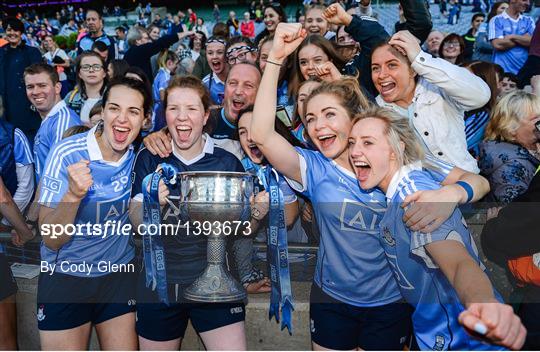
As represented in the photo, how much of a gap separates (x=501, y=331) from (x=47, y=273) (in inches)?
88.3

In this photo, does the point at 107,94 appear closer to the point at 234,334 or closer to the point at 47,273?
the point at 47,273

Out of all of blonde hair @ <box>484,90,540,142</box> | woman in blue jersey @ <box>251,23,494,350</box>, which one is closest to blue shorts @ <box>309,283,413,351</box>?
woman in blue jersey @ <box>251,23,494,350</box>

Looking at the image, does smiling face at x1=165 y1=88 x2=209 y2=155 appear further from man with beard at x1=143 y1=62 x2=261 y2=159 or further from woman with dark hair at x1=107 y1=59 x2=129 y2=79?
woman with dark hair at x1=107 y1=59 x2=129 y2=79

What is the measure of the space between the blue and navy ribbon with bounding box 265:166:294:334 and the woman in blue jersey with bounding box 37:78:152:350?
0.80 m

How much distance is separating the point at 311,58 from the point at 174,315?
199 centimetres

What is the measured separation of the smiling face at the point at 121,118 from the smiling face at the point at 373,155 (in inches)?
46.8

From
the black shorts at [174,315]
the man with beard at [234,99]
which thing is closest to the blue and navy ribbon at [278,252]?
the black shorts at [174,315]

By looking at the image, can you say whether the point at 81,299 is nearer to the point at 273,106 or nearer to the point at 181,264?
the point at 181,264

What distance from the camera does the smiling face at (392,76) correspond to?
307cm

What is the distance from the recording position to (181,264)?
2.68m

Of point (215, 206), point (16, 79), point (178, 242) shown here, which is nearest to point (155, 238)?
point (178, 242)

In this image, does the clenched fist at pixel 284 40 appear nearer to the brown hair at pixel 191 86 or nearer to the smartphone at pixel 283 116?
the brown hair at pixel 191 86

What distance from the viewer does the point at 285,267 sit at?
2.58 meters

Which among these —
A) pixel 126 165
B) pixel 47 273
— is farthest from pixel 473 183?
pixel 47 273
